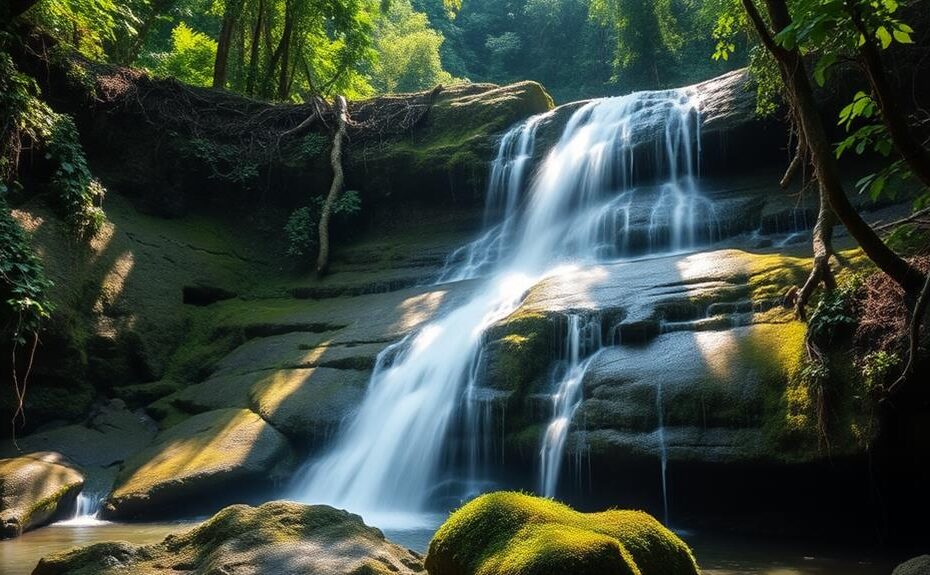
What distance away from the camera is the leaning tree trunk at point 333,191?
623 inches

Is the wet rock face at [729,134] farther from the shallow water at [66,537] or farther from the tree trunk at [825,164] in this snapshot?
the shallow water at [66,537]

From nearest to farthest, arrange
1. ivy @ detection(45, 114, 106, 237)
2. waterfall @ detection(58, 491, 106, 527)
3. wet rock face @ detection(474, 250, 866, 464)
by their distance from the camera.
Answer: wet rock face @ detection(474, 250, 866, 464) < waterfall @ detection(58, 491, 106, 527) < ivy @ detection(45, 114, 106, 237)

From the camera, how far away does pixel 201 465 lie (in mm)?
9047

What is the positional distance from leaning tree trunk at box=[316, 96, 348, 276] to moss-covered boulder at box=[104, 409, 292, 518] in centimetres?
597

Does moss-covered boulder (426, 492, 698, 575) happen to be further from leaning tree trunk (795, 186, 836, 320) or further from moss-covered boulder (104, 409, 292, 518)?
moss-covered boulder (104, 409, 292, 518)

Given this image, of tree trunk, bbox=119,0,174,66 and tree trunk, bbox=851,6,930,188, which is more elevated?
tree trunk, bbox=119,0,174,66

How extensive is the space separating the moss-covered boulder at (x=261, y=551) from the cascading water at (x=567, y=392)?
10.9ft

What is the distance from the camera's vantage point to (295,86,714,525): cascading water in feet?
29.5

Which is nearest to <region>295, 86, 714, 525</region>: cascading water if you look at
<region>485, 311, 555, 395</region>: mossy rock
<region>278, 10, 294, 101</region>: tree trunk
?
<region>485, 311, 555, 395</region>: mossy rock

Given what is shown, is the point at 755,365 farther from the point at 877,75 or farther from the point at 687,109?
the point at 687,109

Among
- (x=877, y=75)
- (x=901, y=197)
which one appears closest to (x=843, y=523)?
(x=877, y=75)

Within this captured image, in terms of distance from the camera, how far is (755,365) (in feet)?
24.1

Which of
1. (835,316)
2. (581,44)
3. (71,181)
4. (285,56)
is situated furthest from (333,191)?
(581,44)

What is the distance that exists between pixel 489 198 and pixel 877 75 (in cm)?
1151
